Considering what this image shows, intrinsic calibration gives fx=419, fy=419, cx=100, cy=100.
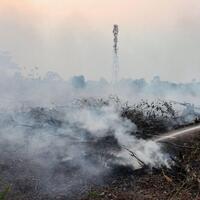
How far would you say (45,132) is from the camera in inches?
448

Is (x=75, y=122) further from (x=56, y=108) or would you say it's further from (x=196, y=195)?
(x=196, y=195)

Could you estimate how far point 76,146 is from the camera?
10.7 m

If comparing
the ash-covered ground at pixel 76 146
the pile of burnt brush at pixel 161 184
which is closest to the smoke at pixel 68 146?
the ash-covered ground at pixel 76 146

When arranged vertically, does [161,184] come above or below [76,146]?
below

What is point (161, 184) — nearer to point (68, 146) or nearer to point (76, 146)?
point (76, 146)

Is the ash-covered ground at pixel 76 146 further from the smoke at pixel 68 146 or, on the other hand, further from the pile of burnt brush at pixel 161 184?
the pile of burnt brush at pixel 161 184

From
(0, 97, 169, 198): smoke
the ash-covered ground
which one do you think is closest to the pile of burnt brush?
the ash-covered ground

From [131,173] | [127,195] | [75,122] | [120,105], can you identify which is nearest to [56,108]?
[75,122]

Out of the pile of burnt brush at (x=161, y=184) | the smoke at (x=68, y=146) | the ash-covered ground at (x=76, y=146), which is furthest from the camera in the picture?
the smoke at (x=68, y=146)

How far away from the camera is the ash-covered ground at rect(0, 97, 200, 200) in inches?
367

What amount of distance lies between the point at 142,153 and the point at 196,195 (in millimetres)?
1943

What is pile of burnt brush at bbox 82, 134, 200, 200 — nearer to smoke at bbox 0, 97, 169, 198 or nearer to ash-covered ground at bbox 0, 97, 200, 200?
ash-covered ground at bbox 0, 97, 200, 200

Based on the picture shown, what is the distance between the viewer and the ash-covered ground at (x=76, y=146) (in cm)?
931

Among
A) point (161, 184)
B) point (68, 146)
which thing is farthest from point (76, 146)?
point (161, 184)
